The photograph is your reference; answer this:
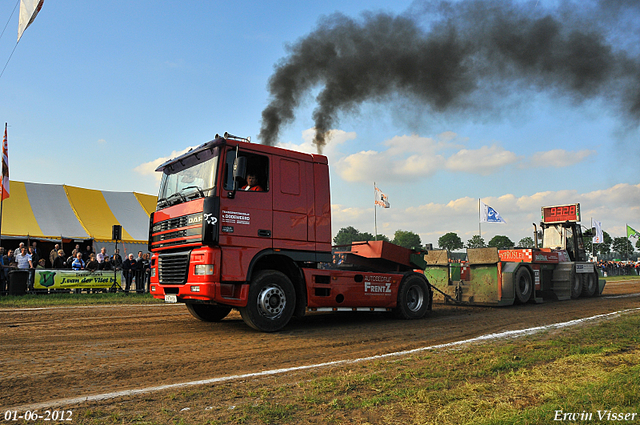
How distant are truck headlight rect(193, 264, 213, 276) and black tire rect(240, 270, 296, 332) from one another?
80 cm

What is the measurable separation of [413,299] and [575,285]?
31.3 ft

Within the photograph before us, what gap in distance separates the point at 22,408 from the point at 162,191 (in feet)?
17.9

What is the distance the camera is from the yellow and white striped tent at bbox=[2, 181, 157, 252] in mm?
21938

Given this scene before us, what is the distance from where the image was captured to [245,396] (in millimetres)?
4340

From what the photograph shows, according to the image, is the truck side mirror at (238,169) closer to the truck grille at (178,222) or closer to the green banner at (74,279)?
the truck grille at (178,222)

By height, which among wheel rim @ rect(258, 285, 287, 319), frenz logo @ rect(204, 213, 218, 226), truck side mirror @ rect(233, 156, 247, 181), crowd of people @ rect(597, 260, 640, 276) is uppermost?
truck side mirror @ rect(233, 156, 247, 181)

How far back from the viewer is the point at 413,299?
10.8 metres

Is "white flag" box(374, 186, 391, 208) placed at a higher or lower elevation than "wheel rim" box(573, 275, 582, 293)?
higher

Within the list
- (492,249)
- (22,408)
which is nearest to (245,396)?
(22,408)

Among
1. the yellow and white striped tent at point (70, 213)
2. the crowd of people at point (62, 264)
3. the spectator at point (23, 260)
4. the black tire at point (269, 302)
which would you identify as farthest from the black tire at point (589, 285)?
the yellow and white striped tent at point (70, 213)

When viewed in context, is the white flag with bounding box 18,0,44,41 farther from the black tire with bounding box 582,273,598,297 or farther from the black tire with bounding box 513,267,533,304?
the black tire with bounding box 582,273,598,297

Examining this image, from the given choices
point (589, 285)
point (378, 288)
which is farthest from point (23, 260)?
point (589, 285)

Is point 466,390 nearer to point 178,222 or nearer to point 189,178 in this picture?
point 178,222

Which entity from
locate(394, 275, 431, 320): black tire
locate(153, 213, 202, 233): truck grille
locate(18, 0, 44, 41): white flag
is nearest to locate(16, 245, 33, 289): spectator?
locate(18, 0, 44, 41): white flag
